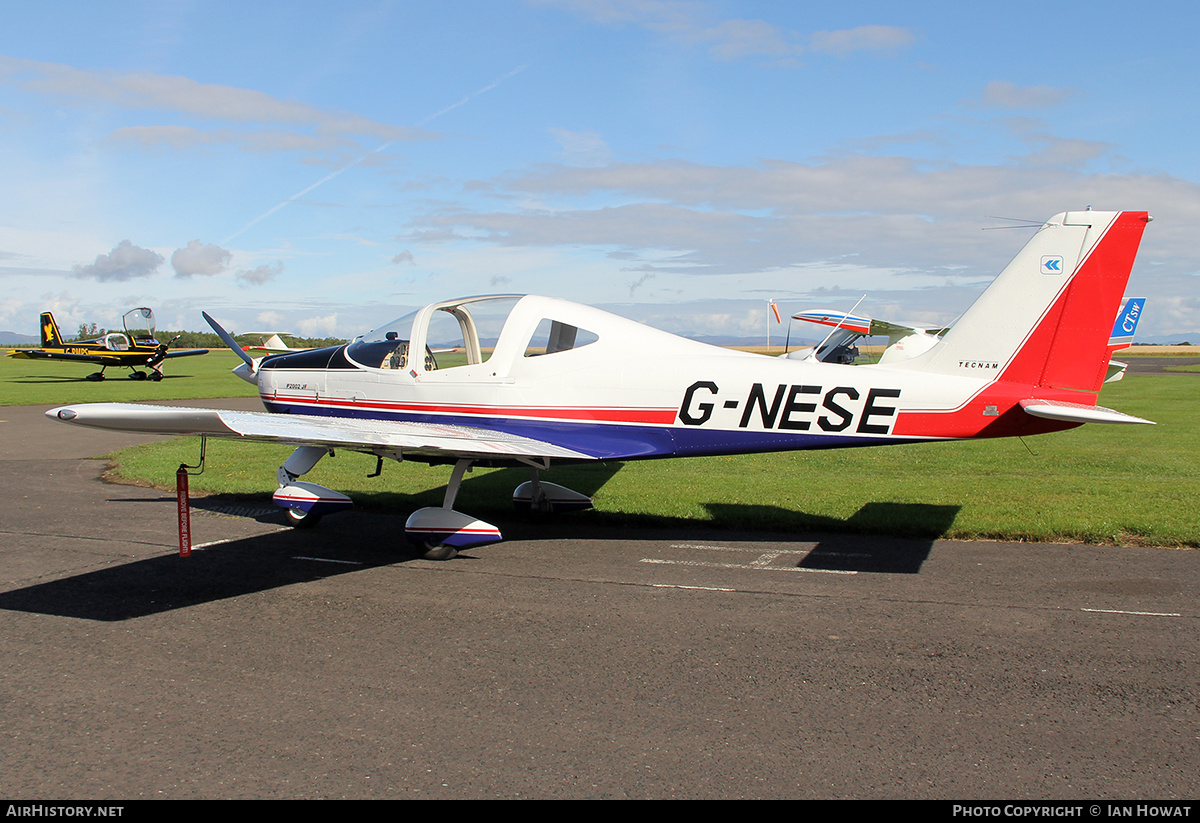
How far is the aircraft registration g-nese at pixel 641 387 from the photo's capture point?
6680mm

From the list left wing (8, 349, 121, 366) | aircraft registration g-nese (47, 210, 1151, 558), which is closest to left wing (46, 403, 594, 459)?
aircraft registration g-nese (47, 210, 1151, 558)

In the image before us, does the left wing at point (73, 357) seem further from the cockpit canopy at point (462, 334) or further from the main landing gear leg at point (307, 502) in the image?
the cockpit canopy at point (462, 334)

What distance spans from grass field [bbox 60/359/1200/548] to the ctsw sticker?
160 cm

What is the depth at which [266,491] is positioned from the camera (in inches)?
408

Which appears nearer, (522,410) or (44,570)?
(44,570)

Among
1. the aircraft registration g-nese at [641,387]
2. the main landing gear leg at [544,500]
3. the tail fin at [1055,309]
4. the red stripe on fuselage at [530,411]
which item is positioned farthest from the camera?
the main landing gear leg at [544,500]

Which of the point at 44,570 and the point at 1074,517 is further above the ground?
the point at 1074,517

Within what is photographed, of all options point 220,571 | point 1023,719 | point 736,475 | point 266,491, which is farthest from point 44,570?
point 736,475

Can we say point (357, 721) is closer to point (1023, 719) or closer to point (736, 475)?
point (1023, 719)

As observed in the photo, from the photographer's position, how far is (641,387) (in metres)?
7.63

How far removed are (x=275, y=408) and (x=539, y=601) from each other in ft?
15.3

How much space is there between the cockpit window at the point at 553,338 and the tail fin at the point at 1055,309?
3.39m

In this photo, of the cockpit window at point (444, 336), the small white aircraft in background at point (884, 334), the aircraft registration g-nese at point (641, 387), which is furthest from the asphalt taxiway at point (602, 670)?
the small white aircraft in background at point (884, 334)

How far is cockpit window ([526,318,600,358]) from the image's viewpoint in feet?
25.9
